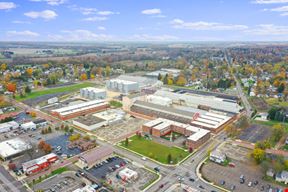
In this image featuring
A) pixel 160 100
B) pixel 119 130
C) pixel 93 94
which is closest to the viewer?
pixel 119 130

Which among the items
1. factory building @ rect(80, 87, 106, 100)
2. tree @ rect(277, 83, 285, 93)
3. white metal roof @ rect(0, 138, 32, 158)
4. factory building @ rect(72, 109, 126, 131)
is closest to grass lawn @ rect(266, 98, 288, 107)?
tree @ rect(277, 83, 285, 93)

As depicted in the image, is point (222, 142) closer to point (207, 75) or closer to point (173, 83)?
point (173, 83)

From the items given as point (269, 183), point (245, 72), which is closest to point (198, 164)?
point (269, 183)

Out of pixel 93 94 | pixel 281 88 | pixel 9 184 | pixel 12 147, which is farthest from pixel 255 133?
pixel 93 94

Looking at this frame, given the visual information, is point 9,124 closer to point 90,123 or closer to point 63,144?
point 63,144

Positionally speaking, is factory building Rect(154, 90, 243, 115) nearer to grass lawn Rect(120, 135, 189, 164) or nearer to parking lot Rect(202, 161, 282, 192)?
grass lawn Rect(120, 135, 189, 164)

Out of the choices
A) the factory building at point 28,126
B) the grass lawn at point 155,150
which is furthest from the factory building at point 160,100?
the factory building at point 28,126
